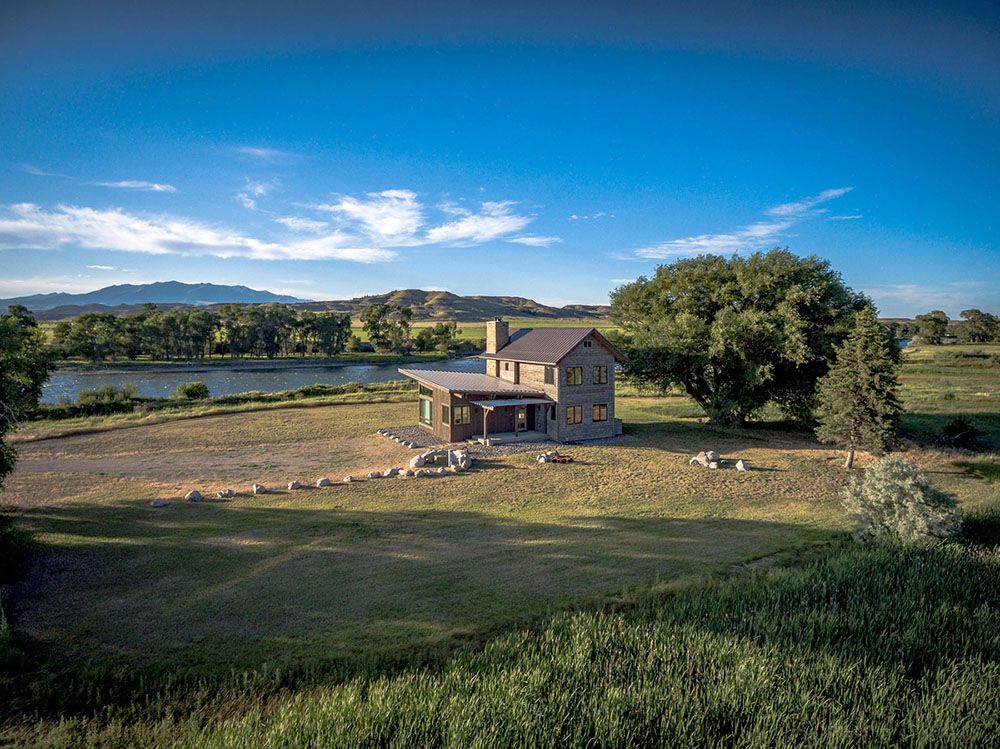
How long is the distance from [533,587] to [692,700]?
4450 millimetres

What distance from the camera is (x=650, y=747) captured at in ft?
19.3

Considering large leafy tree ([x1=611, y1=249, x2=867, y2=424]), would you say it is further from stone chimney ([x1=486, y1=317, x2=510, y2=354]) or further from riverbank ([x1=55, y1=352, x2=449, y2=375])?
riverbank ([x1=55, y1=352, x2=449, y2=375])

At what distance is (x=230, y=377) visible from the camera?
61844 millimetres

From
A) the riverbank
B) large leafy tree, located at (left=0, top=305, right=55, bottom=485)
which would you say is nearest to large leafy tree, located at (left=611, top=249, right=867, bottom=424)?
large leafy tree, located at (left=0, top=305, right=55, bottom=485)

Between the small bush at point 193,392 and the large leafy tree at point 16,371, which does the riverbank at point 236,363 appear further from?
the large leafy tree at point 16,371

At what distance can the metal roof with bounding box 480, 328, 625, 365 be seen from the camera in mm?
24938

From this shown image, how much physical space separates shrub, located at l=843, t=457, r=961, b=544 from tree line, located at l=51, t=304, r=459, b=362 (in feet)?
257

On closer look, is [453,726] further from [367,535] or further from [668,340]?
[668,340]

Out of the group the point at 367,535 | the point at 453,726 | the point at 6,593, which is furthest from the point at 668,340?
the point at 6,593

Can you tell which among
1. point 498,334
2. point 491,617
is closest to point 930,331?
point 498,334

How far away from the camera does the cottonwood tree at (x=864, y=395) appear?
2034 centimetres

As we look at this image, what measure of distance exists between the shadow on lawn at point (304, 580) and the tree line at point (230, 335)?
64729 mm

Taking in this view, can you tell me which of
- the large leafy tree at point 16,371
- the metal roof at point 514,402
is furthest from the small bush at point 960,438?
the large leafy tree at point 16,371

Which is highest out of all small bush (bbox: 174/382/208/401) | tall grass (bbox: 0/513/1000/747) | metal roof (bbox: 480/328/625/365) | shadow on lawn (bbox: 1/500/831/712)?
metal roof (bbox: 480/328/625/365)
